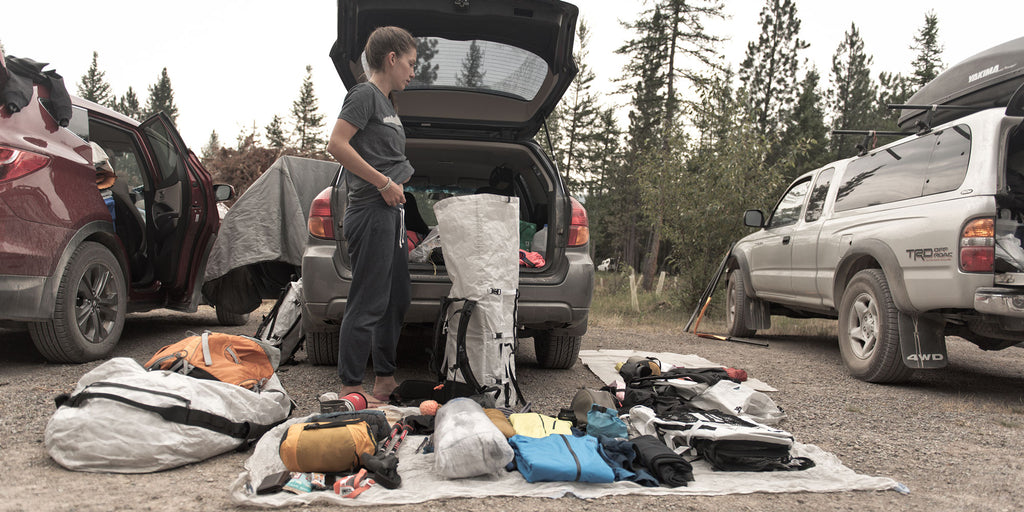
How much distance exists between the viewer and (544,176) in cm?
395

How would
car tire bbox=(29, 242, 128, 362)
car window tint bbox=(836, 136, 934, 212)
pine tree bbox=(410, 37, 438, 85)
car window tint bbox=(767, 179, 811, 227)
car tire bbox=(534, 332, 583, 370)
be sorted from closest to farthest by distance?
1. car tire bbox=(29, 242, 128, 362)
2. pine tree bbox=(410, 37, 438, 85)
3. car window tint bbox=(836, 136, 934, 212)
4. car tire bbox=(534, 332, 583, 370)
5. car window tint bbox=(767, 179, 811, 227)

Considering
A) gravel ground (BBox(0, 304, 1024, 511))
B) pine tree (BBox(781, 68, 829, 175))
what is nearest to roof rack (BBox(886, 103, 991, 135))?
gravel ground (BBox(0, 304, 1024, 511))

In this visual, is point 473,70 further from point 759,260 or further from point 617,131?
point 617,131

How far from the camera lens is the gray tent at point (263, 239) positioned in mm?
5164

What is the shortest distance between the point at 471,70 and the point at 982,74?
3.78 metres

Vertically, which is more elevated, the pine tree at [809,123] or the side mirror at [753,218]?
the pine tree at [809,123]

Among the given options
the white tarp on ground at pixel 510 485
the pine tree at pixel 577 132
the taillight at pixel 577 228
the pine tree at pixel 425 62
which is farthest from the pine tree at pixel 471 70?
the pine tree at pixel 577 132

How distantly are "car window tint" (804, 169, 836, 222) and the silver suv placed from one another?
9.29 feet

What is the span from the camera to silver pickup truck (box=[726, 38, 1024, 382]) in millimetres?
3447

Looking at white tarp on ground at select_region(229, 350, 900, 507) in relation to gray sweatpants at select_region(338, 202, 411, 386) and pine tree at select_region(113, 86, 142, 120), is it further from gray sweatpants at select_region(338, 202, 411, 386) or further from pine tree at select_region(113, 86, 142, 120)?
pine tree at select_region(113, 86, 142, 120)

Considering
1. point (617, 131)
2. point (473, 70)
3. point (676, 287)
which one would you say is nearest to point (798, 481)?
point (473, 70)

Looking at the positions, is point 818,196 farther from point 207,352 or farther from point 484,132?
point 207,352

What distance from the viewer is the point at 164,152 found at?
5156 mm

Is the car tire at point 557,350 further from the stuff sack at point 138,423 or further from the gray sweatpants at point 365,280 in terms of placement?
the stuff sack at point 138,423
